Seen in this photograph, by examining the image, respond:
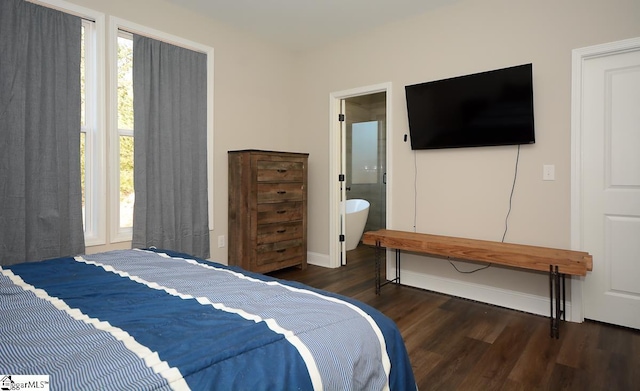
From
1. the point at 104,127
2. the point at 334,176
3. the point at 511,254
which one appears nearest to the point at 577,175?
the point at 511,254

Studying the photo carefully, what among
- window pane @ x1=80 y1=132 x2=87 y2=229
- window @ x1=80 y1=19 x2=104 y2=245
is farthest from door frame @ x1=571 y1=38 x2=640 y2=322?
window pane @ x1=80 y1=132 x2=87 y2=229

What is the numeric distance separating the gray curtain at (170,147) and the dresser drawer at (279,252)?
562mm

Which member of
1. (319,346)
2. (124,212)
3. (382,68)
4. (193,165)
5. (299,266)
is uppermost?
(382,68)

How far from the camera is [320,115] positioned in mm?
4523

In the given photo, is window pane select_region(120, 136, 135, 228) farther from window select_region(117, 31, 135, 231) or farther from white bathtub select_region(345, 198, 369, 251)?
white bathtub select_region(345, 198, 369, 251)

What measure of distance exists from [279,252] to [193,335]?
3.04m

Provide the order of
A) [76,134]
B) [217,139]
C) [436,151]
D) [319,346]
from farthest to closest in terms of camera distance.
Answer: [217,139]
[436,151]
[76,134]
[319,346]

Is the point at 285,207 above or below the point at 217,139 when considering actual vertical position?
below

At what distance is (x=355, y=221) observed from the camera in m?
5.48

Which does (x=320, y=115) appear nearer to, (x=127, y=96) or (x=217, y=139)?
(x=217, y=139)

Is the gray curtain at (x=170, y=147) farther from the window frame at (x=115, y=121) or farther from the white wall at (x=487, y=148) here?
the white wall at (x=487, y=148)

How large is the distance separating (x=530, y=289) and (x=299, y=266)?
240 cm

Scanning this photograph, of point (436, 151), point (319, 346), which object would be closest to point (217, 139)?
point (436, 151)

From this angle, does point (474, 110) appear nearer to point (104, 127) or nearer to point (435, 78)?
point (435, 78)
